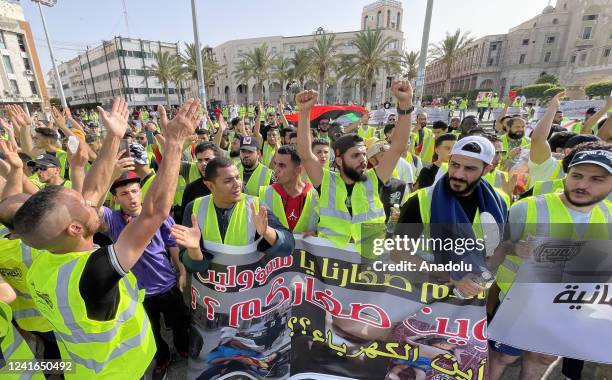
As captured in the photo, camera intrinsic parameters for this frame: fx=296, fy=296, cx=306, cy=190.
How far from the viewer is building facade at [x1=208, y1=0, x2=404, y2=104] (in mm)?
54094

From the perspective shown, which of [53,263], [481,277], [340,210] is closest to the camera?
[53,263]

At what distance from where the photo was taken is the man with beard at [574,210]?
207 cm

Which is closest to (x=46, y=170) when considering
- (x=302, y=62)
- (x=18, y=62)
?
(x=302, y=62)

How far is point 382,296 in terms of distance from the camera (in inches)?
82.5

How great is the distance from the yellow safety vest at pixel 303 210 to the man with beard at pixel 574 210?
1670 mm

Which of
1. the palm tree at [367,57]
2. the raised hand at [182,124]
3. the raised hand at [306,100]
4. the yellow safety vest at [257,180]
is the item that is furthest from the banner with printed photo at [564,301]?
the palm tree at [367,57]

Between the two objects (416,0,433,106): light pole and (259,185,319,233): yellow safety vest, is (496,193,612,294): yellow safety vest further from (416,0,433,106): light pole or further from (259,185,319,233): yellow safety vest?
(416,0,433,106): light pole

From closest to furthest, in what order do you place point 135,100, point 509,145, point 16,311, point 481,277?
point 481,277 → point 16,311 → point 509,145 → point 135,100

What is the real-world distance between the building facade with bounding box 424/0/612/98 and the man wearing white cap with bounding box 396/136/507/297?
52372 millimetres

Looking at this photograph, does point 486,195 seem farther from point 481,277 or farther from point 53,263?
point 53,263

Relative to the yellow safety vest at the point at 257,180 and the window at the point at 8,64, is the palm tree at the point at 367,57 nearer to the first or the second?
the yellow safety vest at the point at 257,180

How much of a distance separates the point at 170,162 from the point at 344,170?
A: 1.68m

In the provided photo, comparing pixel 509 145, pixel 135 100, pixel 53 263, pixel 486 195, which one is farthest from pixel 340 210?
pixel 135 100

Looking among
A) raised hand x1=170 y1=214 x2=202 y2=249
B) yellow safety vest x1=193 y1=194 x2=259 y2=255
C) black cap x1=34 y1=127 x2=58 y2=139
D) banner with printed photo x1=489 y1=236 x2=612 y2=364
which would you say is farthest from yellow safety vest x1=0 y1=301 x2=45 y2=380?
black cap x1=34 y1=127 x2=58 y2=139
